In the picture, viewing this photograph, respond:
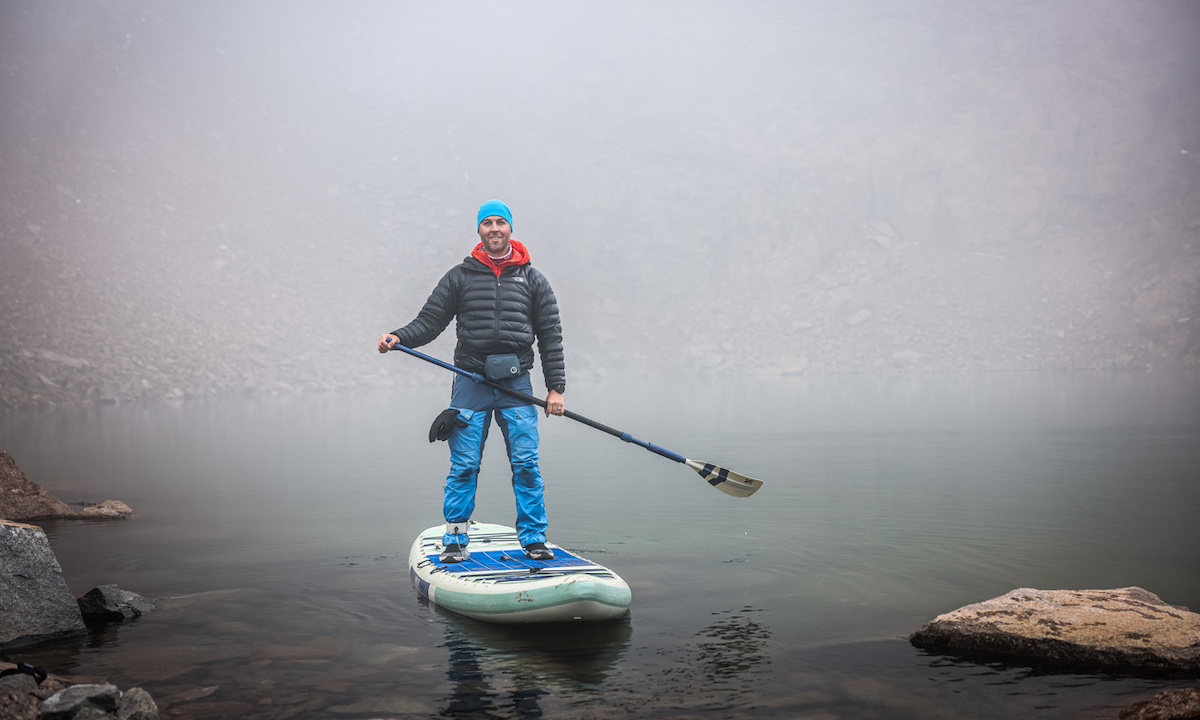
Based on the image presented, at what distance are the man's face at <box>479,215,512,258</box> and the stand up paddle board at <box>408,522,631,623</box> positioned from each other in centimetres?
237

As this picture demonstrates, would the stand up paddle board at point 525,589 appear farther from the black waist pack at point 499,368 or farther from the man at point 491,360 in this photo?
the black waist pack at point 499,368

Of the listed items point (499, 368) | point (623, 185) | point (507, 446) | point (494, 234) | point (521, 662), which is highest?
point (623, 185)

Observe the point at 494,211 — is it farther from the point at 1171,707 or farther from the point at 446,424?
the point at 1171,707

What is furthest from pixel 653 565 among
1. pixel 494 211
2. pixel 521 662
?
pixel 494 211

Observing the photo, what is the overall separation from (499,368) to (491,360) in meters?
0.10

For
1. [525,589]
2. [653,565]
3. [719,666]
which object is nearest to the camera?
[719,666]

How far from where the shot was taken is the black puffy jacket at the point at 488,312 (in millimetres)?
8344

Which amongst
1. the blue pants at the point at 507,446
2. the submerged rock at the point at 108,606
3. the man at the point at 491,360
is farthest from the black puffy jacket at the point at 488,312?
the submerged rock at the point at 108,606

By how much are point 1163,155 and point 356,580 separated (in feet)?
303

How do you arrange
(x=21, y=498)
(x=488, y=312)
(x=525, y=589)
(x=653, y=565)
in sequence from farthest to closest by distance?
(x=21, y=498) → (x=653, y=565) → (x=488, y=312) → (x=525, y=589)

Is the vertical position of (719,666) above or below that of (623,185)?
below

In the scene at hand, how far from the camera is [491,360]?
324 inches

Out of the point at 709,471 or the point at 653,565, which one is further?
the point at 653,565

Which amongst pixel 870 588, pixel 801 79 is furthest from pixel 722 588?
pixel 801 79
